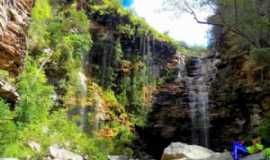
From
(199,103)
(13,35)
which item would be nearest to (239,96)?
(199,103)

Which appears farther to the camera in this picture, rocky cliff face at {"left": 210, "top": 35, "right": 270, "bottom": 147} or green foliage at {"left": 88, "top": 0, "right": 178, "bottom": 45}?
green foliage at {"left": 88, "top": 0, "right": 178, "bottom": 45}

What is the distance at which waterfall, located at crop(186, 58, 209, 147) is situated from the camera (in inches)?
760

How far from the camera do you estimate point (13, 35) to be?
38.4 feet

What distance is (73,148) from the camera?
14.2 metres

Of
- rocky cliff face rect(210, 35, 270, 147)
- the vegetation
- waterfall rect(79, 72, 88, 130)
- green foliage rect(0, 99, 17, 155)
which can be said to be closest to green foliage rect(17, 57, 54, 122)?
the vegetation

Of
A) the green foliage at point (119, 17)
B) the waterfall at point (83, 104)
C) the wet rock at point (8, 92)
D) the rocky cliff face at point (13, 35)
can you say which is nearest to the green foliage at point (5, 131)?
the wet rock at point (8, 92)

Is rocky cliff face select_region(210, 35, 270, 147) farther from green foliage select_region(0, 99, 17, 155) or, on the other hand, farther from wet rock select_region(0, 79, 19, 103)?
green foliage select_region(0, 99, 17, 155)

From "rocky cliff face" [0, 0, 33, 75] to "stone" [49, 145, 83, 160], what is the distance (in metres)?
2.53

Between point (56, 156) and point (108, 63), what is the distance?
9.80 meters

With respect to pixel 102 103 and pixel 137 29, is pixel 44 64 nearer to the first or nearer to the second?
pixel 102 103

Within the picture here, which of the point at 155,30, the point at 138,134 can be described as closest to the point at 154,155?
the point at 138,134

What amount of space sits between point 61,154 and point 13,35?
12.3ft

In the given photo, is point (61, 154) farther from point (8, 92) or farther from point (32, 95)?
point (8, 92)

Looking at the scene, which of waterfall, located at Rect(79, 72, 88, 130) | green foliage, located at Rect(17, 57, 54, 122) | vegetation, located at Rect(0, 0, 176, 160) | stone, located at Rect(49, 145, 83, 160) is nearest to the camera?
stone, located at Rect(49, 145, 83, 160)
